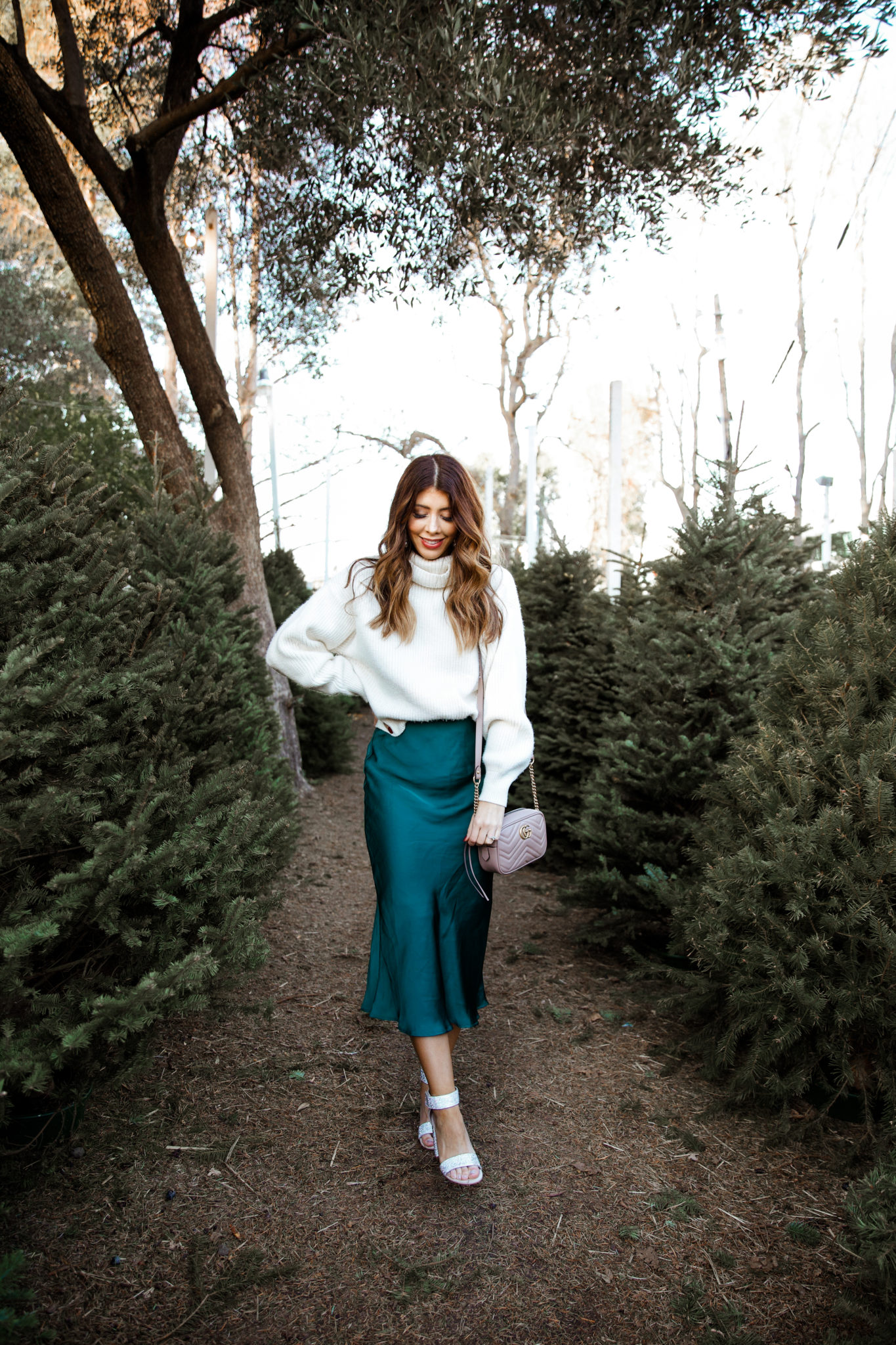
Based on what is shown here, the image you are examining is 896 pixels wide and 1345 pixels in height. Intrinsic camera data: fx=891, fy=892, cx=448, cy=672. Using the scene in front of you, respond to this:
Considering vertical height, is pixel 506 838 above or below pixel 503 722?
below

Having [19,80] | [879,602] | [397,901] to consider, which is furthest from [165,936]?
[19,80]

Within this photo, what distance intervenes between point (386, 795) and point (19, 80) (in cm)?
543

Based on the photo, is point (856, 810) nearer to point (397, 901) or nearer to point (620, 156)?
point (397, 901)

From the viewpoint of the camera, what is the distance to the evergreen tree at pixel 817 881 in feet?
8.44

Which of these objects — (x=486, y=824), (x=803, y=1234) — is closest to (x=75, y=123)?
(x=486, y=824)

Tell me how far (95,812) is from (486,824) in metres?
1.08

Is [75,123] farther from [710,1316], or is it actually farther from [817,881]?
[710,1316]

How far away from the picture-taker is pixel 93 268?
5.99 meters

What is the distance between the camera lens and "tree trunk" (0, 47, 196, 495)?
18.1 feet

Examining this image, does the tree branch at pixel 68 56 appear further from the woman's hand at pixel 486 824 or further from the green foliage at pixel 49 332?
the green foliage at pixel 49 332

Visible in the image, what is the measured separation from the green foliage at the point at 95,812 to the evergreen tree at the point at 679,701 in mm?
1999

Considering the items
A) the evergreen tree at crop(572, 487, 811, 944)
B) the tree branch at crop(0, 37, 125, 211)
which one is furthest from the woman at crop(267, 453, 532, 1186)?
the tree branch at crop(0, 37, 125, 211)

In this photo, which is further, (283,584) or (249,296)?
(249,296)

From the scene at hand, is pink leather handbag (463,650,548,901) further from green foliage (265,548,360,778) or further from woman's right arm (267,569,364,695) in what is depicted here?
green foliage (265,548,360,778)
